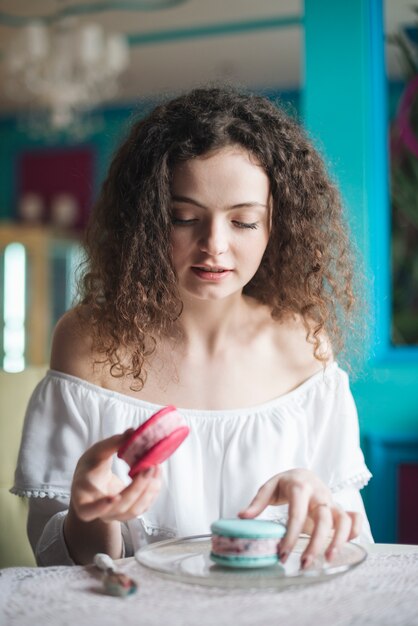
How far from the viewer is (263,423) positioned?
1.56 meters

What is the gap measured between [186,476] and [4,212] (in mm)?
8002

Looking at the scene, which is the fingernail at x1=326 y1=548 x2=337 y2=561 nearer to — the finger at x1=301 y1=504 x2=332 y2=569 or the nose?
the finger at x1=301 y1=504 x2=332 y2=569

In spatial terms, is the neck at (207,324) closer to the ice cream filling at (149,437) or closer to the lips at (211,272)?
the lips at (211,272)

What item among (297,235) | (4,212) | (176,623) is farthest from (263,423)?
(4,212)

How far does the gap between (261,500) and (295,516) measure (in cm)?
9

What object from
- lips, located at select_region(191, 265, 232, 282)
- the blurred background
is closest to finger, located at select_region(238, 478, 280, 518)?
lips, located at select_region(191, 265, 232, 282)

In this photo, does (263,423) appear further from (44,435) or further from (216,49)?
(216,49)

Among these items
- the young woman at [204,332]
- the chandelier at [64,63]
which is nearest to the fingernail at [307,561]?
the young woman at [204,332]

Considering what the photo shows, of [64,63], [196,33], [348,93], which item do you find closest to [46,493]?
[348,93]

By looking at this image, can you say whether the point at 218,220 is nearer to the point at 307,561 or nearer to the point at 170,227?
the point at 170,227

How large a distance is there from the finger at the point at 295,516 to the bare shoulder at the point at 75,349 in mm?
579

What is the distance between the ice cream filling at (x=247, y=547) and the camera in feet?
3.26

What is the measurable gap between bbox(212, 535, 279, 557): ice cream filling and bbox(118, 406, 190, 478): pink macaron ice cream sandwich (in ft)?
0.43

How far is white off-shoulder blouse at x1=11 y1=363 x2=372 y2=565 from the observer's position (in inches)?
58.9
